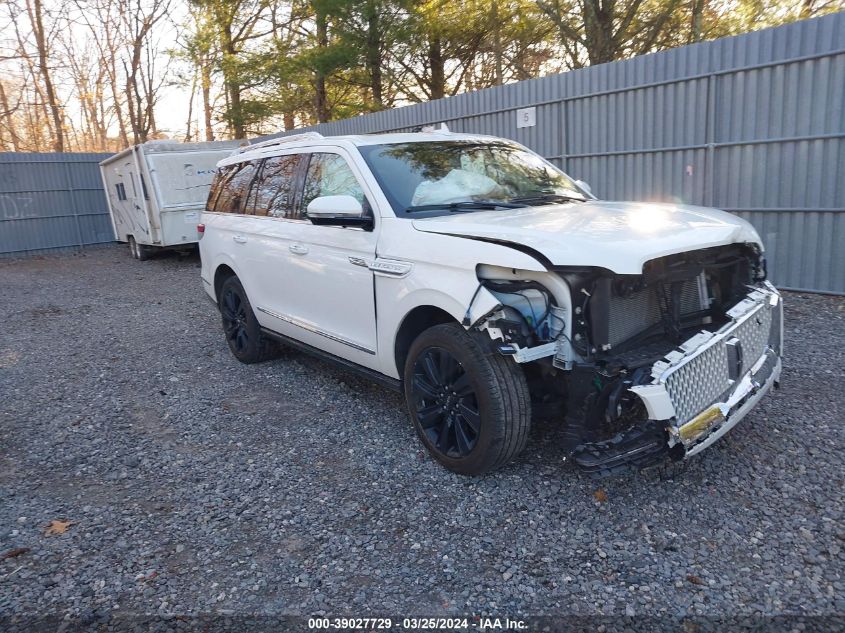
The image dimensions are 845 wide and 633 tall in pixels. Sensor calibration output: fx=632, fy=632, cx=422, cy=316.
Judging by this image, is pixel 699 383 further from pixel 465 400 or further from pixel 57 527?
pixel 57 527

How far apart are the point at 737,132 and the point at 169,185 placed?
443 inches

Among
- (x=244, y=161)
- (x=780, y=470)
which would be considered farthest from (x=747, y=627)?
(x=244, y=161)

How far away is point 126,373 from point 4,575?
3428 millimetres

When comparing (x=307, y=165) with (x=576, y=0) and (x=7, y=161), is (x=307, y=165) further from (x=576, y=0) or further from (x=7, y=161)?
(x=7, y=161)

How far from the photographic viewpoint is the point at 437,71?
20.1m

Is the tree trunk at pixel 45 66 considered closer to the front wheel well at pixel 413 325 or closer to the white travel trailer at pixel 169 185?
the white travel trailer at pixel 169 185

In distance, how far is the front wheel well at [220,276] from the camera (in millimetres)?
6117

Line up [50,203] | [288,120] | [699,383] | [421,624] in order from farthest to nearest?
1. [288,120]
2. [50,203]
3. [699,383]
4. [421,624]

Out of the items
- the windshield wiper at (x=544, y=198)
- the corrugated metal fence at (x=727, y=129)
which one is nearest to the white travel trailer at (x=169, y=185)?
the corrugated metal fence at (x=727, y=129)

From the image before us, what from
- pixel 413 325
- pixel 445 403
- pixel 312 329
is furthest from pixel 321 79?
pixel 445 403

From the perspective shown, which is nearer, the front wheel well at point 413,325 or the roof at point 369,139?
the front wheel well at point 413,325

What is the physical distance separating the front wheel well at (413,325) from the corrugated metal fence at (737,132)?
220 inches

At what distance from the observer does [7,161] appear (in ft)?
57.0

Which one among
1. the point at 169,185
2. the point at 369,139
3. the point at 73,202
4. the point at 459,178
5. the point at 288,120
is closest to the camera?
the point at 459,178
